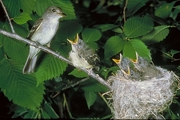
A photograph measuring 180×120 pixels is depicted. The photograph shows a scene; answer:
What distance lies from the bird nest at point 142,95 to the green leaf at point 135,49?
0.40 meters

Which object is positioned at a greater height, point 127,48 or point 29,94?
point 127,48

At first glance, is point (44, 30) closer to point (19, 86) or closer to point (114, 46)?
point (19, 86)

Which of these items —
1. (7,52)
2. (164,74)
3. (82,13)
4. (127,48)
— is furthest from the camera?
(82,13)

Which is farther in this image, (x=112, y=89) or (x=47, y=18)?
(x=47, y=18)

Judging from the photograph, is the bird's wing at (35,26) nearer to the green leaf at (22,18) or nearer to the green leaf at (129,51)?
the green leaf at (22,18)

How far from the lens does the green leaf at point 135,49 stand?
3.07 meters

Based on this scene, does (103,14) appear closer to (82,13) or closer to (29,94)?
(82,13)

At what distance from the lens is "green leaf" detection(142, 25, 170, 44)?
3604mm

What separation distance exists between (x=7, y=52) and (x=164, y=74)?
4.91 feet

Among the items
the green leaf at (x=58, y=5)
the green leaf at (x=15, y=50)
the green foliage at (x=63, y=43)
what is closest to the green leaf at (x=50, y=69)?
the green foliage at (x=63, y=43)

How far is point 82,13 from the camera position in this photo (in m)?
4.70

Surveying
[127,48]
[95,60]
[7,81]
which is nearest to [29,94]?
[7,81]

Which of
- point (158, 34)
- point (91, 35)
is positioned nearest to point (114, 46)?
point (91, 35)

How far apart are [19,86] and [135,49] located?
1.16 meters
